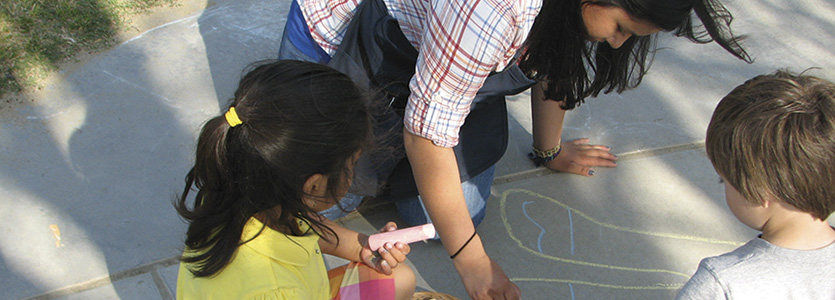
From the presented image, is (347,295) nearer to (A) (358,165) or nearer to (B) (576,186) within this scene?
(A) (358,165)

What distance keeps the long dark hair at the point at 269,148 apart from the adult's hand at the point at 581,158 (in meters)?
1.10

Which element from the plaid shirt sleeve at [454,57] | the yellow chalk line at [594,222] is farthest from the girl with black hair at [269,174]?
the yellow chalk line at [594,222]

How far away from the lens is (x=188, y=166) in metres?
2.08

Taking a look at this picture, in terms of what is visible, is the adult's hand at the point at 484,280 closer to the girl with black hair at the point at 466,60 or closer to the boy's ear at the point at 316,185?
the girl with black hair at the point at 466,60

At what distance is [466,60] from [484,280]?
1.65 feet

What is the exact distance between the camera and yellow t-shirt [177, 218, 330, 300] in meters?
1.16

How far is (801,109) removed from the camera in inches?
41.8

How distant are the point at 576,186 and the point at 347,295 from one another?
938mm

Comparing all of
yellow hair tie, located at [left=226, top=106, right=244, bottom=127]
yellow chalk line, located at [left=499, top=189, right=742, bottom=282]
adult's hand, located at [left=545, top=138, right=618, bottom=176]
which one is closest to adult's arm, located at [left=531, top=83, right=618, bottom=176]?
adult's hand, located at [left=545, top=138, right=618, bottom=176]

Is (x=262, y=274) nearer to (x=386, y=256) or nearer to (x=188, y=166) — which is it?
(x=386, y=256)

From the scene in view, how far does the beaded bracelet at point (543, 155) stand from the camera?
2.16m

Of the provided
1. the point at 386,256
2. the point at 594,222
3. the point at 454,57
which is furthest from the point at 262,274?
the point at 594,222

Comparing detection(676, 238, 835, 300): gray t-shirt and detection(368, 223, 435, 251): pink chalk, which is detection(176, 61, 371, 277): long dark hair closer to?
detection(368, 223, 435, 251): pink chalk

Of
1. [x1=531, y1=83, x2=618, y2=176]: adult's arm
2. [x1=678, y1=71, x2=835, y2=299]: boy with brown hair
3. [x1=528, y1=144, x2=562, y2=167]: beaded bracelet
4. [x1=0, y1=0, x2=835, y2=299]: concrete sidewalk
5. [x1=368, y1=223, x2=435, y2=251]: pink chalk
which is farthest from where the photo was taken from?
[x1=528, y1=144, x2=562, y2=167]: beaded bracelet
